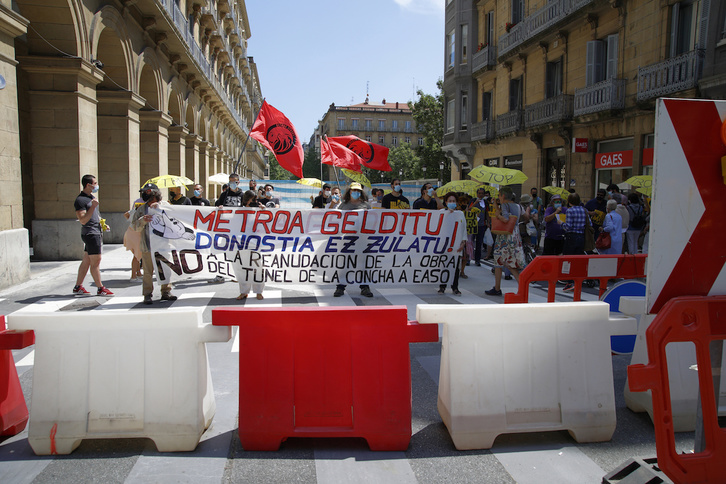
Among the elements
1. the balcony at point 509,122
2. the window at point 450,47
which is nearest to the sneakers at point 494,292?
the balcony at point 509,122

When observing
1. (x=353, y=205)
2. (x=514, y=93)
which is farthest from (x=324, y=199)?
(x=514, y=93)

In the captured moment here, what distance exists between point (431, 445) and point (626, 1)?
2072 centimetres

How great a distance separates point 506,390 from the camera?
3.59m

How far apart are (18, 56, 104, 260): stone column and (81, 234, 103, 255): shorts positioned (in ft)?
14.4

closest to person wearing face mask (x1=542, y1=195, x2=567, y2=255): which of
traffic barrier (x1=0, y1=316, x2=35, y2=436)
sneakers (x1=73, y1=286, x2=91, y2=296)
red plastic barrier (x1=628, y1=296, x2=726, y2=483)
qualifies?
red plastic barrier (x1=628, y1=296, x2=726, y2=483)

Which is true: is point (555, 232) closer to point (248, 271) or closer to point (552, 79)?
point (248, 271)

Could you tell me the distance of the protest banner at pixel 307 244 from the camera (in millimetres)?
8430

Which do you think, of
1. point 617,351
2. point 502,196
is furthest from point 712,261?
point 502,196

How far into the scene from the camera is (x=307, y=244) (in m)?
8.76

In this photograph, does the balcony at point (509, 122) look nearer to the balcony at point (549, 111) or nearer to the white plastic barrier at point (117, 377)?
the balcony at point (549, 111)

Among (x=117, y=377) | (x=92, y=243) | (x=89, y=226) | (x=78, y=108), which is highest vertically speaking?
(x=78, y=108)

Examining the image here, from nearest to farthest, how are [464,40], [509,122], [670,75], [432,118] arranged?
[670,75] → [509,122] → [464,40] → [432,118]

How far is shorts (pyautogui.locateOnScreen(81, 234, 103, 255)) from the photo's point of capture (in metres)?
8.52

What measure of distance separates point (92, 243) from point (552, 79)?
2249cm
